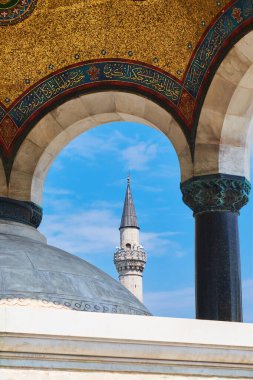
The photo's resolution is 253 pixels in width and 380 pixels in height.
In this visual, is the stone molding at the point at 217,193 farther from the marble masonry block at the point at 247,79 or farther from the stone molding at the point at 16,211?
the stone molding at the point at 16,211

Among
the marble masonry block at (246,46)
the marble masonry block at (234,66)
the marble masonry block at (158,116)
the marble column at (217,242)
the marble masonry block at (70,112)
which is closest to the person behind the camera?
the marble column at (217,242)

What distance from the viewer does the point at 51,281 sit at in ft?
23.9

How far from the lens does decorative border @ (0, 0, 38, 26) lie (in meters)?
8.38

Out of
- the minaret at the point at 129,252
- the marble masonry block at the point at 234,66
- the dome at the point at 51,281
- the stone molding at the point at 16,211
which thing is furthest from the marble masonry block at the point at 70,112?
the minaret at the point at 129,252

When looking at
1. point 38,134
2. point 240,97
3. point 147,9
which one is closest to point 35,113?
point 38,134

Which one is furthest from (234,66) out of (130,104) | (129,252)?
(129,252)

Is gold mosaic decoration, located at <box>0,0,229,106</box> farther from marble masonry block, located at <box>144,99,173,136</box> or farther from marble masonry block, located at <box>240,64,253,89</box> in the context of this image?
marble masonry block, located at <box>240,64,253,89</box>

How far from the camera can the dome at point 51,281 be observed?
6988 millimetres

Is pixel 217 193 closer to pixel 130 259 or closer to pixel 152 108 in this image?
pixel 152 108

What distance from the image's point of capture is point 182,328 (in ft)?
12.1

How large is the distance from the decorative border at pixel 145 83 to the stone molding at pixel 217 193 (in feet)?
1.46

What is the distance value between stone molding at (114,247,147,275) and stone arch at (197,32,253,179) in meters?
31.8

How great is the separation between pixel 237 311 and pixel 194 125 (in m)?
1.84

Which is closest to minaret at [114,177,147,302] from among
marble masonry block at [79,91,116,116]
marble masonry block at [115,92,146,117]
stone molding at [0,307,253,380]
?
marble masonry block at [79,91,116,116]
